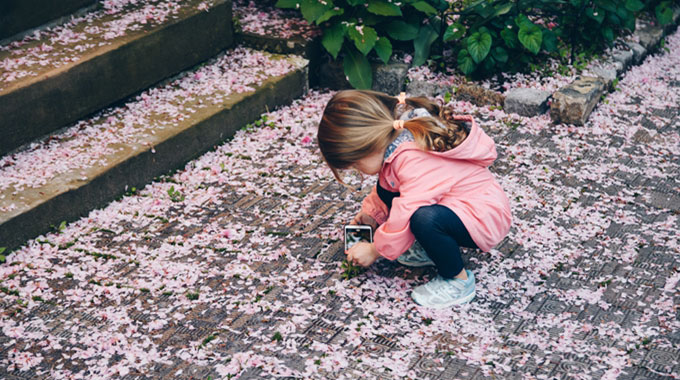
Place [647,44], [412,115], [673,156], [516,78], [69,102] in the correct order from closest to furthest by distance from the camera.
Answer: [412,115], [69,102], [673,156], [516,78], [647,44]

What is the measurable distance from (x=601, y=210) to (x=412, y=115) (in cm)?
165

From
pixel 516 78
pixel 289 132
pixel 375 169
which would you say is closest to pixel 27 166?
pixel 289 132

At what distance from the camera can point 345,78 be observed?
5852mm

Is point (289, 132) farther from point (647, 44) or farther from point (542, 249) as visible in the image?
point (647, 44)

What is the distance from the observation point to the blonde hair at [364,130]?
311 cm

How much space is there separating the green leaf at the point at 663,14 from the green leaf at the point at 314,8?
353 cm

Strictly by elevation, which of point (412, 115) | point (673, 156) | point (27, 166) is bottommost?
point (673, 156)

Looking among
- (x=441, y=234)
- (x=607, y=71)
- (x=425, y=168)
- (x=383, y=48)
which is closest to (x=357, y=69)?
(x=383, y=48)

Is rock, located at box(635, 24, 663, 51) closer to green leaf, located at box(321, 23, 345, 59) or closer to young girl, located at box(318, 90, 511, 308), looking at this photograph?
green leaf, located at box(321, 23, 345, 59)

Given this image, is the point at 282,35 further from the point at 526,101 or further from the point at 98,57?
the point at 526,101

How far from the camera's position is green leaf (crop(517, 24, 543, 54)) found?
5.43 meters

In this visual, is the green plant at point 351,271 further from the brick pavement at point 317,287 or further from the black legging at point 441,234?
the black legging at point 441,234

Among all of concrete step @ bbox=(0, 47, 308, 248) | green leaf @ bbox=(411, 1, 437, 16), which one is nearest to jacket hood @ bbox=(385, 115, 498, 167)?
concrete step @ bbox=(0, 47, 308, 248)

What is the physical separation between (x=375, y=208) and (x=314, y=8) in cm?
242
